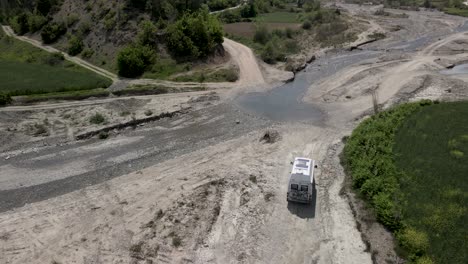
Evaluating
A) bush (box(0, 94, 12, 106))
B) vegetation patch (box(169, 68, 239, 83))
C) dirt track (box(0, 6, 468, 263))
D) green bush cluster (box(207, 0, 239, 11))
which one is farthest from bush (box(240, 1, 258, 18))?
bush (box(0, 94, 12, 106))

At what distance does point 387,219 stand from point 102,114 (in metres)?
38.6

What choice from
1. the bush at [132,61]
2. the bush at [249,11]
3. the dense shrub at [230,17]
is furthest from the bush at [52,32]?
the bush at [249,11]

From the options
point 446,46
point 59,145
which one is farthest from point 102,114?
point 446,46

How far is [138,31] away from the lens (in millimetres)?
71250

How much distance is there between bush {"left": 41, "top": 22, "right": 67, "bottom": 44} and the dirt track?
4512 centimetres

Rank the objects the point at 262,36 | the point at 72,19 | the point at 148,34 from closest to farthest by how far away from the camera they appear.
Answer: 1. the point at 148,34
2. the point at 72,19
3. the point at 262,36

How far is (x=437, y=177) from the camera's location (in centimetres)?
3388

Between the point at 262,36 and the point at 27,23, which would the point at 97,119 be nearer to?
the point at 262,36

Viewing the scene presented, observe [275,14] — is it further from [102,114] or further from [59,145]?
[59,145]

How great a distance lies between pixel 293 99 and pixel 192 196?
29.9 meters

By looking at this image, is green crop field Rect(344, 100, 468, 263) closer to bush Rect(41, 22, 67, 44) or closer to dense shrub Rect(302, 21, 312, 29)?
dense shrub Rect(302, 21, 312, 29)

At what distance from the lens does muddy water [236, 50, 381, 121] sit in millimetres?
53037

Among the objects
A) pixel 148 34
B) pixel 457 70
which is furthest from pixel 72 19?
pixel 457 70

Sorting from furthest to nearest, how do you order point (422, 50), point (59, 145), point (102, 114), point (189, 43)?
1. point (422, 50)
2. point (189, 43)
3. point (102, 114)
4. point (59, 145)
